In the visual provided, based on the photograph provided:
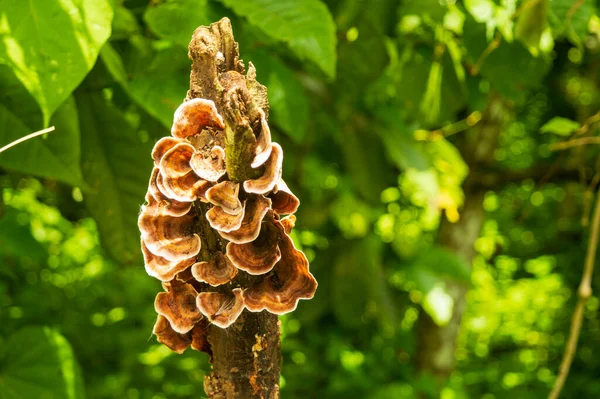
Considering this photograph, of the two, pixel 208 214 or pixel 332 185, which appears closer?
pixel 208 214

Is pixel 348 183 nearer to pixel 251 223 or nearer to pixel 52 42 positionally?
pixel 52 42

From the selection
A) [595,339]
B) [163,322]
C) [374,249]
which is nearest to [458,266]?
[374,249]

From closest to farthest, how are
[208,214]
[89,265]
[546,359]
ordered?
[208,214]
[89,265]
[546,359]

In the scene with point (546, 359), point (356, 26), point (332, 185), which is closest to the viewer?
point (356, 26)

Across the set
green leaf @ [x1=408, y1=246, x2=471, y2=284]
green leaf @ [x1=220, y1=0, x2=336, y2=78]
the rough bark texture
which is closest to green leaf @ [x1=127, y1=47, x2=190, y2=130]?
green leaf @ [x1=220, y1=0, x2=336, y2=78]

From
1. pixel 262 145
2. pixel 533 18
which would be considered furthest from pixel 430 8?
pixel 262 145

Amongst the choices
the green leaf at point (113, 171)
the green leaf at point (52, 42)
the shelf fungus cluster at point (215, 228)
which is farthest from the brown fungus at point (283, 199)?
the green leaf at point (113, 171)

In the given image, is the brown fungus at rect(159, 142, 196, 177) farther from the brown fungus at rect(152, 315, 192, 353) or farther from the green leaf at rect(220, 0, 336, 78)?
the green leaf at rect(220, 0, 336, 78)

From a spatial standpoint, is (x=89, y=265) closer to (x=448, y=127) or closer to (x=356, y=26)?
(x=448, y=127)
